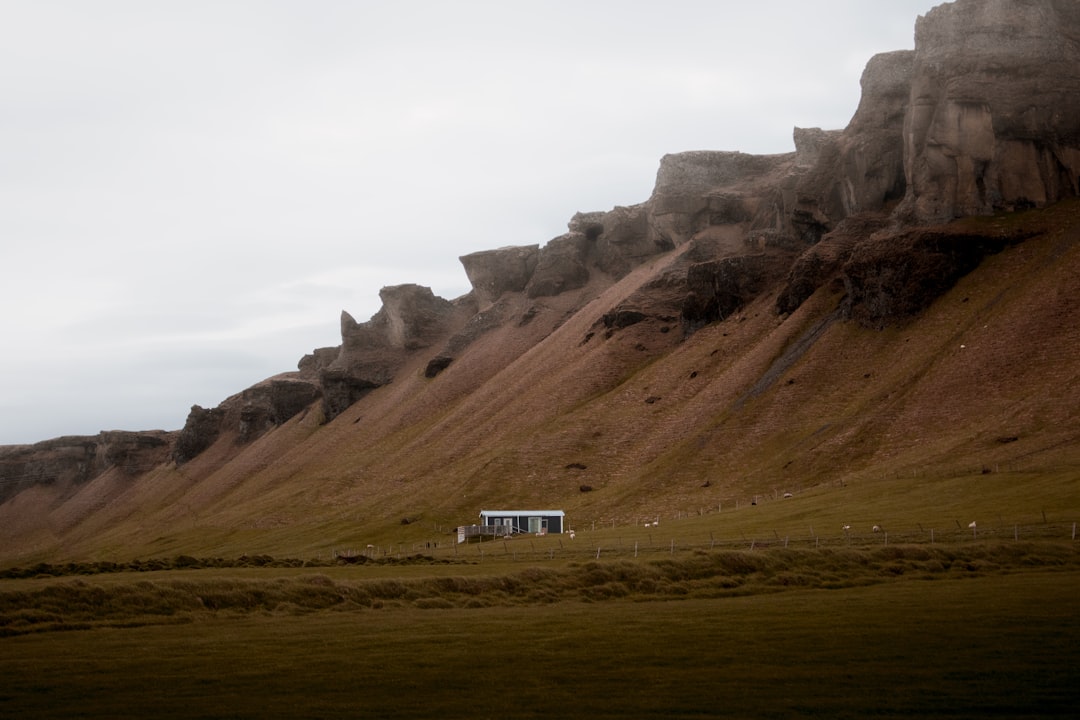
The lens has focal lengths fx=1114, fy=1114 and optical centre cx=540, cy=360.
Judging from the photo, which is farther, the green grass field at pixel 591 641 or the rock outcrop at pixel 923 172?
the rock outcrop at pixel 923 172

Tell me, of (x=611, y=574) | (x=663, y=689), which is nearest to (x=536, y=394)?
(x=611, y=574)

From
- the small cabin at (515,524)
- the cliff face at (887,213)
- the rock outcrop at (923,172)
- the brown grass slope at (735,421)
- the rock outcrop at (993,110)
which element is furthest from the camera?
the rock outcrop at (993,110)

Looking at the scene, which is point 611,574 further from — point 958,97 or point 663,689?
point 958,97

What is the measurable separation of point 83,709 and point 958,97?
474 feet

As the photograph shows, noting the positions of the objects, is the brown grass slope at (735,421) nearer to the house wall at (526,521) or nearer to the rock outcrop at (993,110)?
the house wall at (526,521)

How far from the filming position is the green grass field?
28031 millimetres

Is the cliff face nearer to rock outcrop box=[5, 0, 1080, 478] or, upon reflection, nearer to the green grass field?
rock outcrop box=[5, 0, 1080, 478]

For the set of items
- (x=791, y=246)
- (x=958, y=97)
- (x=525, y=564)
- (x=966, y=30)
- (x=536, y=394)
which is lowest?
(x=525, y=564)

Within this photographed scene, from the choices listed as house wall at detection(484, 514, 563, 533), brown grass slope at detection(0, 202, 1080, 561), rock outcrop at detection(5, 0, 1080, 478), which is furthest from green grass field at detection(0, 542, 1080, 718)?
rock outcrop at detection(5, 0, 1080, 478)

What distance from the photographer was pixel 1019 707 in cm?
2534

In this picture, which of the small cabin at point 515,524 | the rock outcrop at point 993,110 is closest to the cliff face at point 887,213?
the rock outcrop at point 993,110

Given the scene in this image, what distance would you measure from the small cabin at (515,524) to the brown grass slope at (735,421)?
468 cm

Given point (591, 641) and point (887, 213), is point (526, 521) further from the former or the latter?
point (887, 213)

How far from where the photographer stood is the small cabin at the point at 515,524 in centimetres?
10700
